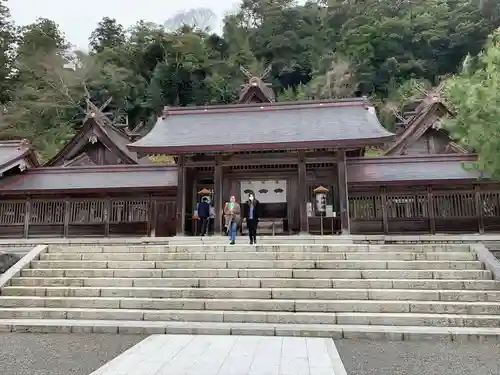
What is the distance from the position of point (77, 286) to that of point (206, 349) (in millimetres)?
4387

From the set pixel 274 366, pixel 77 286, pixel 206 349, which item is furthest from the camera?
pixel 77 286

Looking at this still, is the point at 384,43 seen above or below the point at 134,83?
above

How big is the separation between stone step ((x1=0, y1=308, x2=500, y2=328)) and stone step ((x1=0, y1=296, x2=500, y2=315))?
0.19 m

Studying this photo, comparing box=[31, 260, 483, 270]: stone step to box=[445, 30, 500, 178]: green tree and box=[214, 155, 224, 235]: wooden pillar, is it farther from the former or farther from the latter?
box=[214, 155, 224, 235]: wooden pillar

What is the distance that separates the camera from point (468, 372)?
4633 mm

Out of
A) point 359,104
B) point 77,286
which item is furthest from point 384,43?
point 77,286

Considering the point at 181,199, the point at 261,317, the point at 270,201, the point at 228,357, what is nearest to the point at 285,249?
the point at 261,317

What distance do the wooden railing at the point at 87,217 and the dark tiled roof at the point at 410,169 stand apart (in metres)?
7.45

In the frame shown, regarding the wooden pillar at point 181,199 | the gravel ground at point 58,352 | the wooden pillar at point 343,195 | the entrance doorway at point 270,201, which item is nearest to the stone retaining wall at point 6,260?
the gravel ground at point 58,352

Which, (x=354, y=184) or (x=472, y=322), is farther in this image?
(x=354, y=184)

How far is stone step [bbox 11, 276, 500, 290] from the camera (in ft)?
25.0

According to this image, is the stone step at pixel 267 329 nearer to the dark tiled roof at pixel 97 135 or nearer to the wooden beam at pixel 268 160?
the wooden beam at pixel 268 160

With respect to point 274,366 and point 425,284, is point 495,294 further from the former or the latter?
point 274,366

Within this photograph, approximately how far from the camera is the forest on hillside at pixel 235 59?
38562 millimetres
